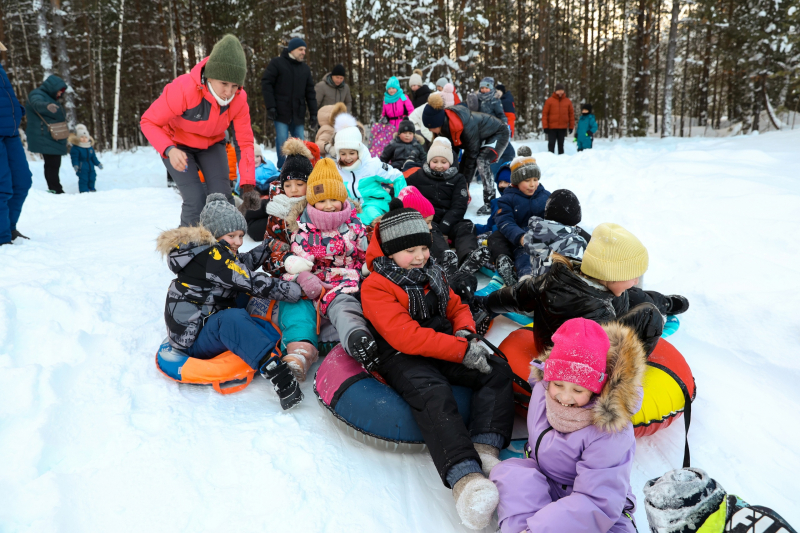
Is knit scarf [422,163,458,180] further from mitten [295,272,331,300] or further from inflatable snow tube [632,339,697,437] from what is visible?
inflatable snow tube [632,339,697,437]

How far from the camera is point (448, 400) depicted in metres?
2.08

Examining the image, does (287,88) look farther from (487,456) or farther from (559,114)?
(487,456)

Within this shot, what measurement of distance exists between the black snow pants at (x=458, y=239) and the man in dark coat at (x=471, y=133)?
1543 millimetres

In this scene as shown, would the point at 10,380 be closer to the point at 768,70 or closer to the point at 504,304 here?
the point at 504,304

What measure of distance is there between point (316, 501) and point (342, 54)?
1986cm

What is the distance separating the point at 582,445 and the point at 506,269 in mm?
2596

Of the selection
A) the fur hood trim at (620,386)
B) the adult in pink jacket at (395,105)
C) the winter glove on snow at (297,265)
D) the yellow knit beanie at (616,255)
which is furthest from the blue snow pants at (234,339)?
the adult in pink jacket at (395,105)

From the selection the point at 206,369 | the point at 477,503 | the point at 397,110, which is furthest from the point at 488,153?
the point at 477,503

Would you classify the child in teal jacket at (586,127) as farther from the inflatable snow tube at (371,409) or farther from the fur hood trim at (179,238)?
the fur hood trim at (179,238)

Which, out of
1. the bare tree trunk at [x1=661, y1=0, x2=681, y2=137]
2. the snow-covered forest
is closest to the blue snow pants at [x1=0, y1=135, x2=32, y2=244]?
the snow-covered forest

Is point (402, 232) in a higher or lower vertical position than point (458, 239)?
higher

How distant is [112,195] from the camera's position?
801cm

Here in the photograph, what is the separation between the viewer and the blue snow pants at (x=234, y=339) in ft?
7.95

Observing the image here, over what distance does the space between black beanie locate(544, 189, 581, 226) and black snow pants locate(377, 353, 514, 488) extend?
1.65 metres
